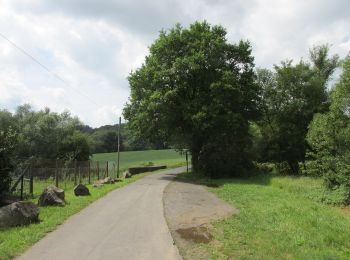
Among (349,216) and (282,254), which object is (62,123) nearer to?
(349,216)

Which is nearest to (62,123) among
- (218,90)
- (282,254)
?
(218,90)

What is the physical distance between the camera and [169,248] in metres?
9.67

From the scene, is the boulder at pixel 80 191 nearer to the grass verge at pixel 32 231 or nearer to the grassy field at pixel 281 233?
the grass verge at pixel 32 231

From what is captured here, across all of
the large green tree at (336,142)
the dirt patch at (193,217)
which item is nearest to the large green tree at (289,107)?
the large green tree at (336,142)

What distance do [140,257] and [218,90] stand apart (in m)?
30.6

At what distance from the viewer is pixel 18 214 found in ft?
41.0

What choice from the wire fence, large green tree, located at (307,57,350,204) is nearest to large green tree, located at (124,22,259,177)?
the wire fence

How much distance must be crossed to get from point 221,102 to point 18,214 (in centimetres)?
2829

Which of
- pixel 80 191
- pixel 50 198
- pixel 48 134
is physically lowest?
pixel 50 198

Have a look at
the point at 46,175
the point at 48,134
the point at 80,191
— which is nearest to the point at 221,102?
the point at 46,175

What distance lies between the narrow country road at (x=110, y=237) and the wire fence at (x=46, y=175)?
5.00m

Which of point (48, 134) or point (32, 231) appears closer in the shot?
point (32, 231)

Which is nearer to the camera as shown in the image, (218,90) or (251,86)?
(218,90)

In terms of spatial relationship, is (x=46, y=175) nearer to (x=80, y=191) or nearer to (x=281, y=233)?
(x=80, y=191)
